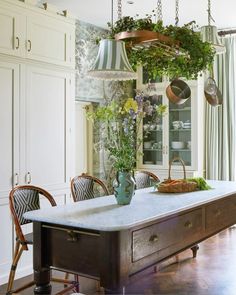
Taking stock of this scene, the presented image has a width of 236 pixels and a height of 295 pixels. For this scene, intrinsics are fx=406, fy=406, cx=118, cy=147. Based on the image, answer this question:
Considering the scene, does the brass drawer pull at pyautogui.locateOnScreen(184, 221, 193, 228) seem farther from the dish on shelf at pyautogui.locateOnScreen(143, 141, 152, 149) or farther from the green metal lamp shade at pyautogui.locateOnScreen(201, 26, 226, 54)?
the dish on shelf at pyautogui.locateOnScreen(143, 141, 152, 149)

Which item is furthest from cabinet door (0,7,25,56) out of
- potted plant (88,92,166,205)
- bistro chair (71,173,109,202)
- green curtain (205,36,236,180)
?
green curtain (205,36,236,180)

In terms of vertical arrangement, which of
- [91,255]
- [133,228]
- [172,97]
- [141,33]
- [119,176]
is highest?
[141,33]

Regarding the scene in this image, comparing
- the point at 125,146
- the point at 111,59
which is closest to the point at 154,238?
the point at 125,146

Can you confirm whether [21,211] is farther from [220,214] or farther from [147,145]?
[147,145]

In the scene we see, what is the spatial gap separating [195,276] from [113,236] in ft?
7.33

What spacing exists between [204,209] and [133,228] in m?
0.98

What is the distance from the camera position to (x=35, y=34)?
13.5 ft

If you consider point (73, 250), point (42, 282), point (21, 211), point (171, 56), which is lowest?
point (42, 282)

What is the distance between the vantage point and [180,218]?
107 inches

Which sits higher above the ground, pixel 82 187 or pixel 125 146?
pixel 125 146

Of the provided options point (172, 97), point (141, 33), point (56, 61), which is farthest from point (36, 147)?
point (141, 33)

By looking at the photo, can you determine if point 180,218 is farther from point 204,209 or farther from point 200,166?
point 200,166

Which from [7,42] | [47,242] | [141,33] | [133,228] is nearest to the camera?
[133,228]

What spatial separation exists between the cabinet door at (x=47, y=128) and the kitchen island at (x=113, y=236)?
1317 millimetres
